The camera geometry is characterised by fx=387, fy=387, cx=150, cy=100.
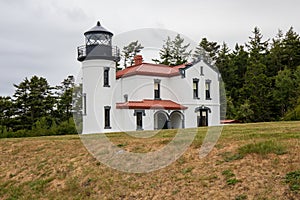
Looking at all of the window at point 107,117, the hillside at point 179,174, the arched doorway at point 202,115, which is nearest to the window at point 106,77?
the window at point 107,117

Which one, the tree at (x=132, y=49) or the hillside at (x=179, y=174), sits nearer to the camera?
the hillside at (x=179, y=174)

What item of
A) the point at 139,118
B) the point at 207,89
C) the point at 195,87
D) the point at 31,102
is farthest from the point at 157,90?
the point at 31,102

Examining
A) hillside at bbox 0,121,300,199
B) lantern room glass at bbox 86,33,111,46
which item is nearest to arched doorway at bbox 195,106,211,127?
lantern room glass at bbox 86,33,111,46

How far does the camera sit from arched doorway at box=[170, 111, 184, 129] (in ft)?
94.5

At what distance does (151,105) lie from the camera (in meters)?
26.9

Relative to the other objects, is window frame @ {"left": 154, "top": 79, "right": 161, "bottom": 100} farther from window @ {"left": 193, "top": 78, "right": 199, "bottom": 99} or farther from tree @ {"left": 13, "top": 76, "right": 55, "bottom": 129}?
tree @ {"left": 13, "top": 76, "right": 55, "bottom": 129}

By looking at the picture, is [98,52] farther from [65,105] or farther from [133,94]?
[65,105]

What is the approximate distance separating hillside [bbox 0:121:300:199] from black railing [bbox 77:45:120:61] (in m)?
12.6

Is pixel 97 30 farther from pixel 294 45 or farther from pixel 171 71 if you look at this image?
pixel 294 45

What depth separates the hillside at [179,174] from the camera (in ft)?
28.8

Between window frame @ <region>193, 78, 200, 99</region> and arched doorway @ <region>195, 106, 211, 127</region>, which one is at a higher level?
window frame @ <region>193, 78, 200, 99</region>

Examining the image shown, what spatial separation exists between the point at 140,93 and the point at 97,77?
11.7ft

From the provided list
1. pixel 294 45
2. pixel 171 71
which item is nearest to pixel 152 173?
pixel 171 71

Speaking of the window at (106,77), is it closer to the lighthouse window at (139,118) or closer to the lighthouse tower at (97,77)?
the lighthouse tower at (97,77)
